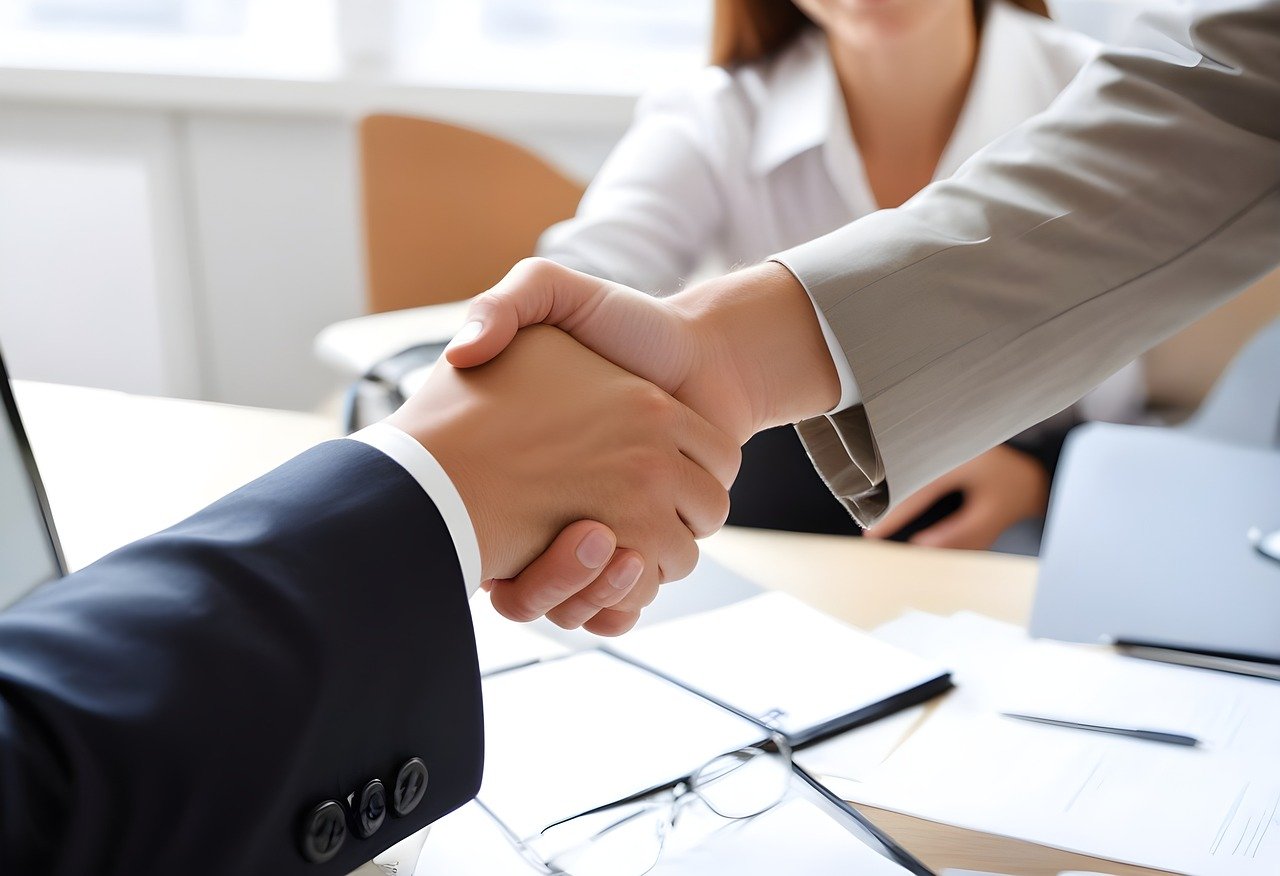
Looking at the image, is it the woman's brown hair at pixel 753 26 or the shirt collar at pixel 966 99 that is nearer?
the shirt collar at pixel 966 99

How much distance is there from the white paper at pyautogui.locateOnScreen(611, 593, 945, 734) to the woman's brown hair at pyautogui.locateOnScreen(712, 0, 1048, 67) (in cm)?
114

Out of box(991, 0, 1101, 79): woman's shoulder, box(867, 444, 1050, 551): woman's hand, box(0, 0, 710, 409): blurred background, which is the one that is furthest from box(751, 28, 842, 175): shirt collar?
box(0, 0, 710, 409): blurred background

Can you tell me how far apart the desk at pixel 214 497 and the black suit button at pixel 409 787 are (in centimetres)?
47

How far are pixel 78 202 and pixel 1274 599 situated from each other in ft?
9.34

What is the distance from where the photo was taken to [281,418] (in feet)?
4.09

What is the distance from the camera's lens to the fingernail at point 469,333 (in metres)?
0.79

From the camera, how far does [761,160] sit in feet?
5.69

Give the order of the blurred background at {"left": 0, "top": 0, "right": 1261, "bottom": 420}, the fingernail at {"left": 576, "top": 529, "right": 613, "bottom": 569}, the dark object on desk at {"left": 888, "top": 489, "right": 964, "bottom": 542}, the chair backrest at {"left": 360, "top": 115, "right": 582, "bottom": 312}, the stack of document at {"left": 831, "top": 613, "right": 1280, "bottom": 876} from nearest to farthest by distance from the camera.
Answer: the stack of document at {"left": 831, "top": 613, "right": 1280, "bottom": 876}
the fingernail at {"left": 576, "top": 529, "right": 613, "bottom": 569}
the dark object on desk at {"left": 888, "top": 489, "right": 964, "bottom": 542}
the chair backrest at {"left": 360, "top": 115, "right": 582, "bottom": 312}
the blurred background at {"left": 0, "top": 0, "right": 1261, "bottom": 420}

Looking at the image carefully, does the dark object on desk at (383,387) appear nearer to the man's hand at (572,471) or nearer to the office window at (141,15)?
the man's hand at (572,471)

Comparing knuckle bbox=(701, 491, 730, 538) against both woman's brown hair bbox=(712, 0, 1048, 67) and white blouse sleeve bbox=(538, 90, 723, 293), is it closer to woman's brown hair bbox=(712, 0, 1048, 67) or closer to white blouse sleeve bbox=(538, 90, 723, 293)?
white blouse sleeve bbox=(538, 90, 723, 293)

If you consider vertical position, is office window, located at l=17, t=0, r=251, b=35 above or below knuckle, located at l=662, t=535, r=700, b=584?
above

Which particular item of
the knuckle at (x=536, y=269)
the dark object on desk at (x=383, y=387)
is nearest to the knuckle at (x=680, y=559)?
the knuckle at (x=536, y=269)

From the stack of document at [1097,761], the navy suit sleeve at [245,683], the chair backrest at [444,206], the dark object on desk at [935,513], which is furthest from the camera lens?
the chair backrest at [444,206]

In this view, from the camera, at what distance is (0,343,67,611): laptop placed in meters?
0.60
